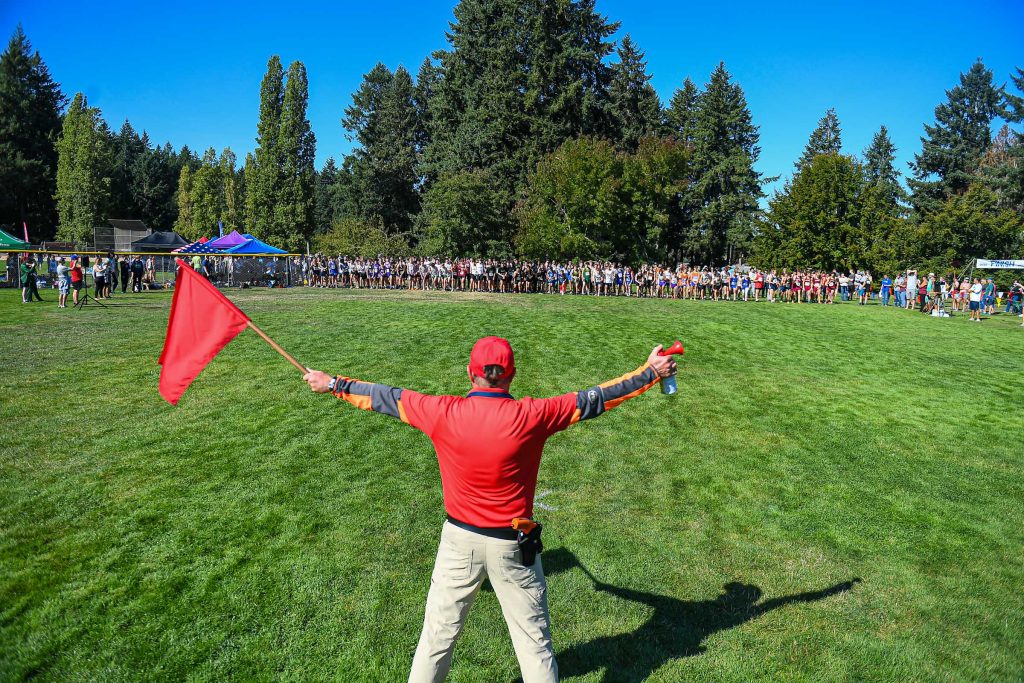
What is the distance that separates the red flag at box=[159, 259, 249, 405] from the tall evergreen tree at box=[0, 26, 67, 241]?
7950 centimetres

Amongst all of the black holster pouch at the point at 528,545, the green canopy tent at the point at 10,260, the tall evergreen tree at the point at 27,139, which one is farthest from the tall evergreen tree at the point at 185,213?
the black holster pouch at the point at 528,545

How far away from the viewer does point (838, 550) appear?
7344 millimetres

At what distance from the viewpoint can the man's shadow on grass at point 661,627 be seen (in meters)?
5.18

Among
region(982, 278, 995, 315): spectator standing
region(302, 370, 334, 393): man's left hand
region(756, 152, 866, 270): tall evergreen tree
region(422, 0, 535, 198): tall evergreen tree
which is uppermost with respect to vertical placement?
region(422, 0, 535, 198): tall evergreen tree

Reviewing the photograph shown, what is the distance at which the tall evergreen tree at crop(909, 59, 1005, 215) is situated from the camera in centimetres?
6538

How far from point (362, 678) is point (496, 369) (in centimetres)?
288

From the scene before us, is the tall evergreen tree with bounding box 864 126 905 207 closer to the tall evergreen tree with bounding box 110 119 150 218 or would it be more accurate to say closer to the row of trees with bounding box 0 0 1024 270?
the row of trees with bounding box 0 0 1024 270

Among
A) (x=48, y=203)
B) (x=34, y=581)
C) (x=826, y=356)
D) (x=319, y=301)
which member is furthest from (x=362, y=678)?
(x=48, y=203)

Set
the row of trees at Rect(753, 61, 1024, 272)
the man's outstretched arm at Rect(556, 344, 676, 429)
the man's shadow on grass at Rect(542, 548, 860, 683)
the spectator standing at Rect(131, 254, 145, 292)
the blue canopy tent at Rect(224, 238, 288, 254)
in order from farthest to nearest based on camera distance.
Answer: the row of trees at Rect(753, 61, 1024, 272) → the blue canopy tent at Rect(224, 238, 288, 254) → the spectator standing at Rect(131, 254, 145, 292) → the man's shadow on grass at Rect(542, 548, 860, 683) → the man's outstretched arm at Rect(556, 344, 676, 429)

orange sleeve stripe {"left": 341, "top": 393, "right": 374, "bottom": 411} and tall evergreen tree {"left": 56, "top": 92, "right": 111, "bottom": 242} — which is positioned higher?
tall evergreen tree {"left": 56, "top": 92, "right": 111, "bottom": 242}

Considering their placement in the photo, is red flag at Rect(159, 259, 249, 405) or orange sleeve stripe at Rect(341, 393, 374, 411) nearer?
orange sleeve stripe at Rect(341, 393, 374, 411)

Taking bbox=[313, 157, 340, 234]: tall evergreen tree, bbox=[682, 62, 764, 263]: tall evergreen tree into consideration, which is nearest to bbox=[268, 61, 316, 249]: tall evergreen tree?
bbox=[313, 157, 340, 234]: tall evergreen tree

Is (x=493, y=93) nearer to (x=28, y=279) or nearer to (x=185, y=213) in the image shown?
(x=28, y=279)

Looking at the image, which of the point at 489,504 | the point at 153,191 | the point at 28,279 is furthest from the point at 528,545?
the point at 153,191
